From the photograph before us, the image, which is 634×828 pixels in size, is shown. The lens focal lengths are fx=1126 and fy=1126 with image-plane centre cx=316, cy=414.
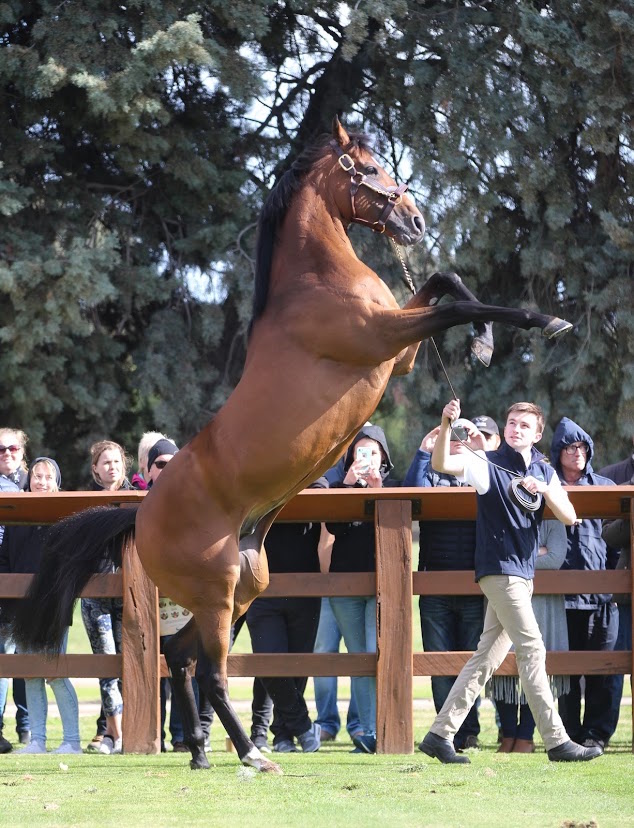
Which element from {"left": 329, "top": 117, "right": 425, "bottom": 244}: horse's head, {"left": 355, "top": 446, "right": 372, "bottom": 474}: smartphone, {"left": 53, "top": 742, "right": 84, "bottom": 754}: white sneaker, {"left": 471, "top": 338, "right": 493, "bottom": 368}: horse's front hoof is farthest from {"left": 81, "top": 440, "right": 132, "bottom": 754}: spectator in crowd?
{"left": 471, "top": 338, "right": 493, "bottom": 368}: horse's front hoof

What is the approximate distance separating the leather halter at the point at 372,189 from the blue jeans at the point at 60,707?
3.20m

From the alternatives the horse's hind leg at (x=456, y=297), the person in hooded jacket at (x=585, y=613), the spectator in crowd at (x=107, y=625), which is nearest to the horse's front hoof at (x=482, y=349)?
the horse's hind leg at (x=456, y=297)

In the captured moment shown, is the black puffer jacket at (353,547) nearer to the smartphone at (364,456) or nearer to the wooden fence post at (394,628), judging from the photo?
the smartphone at (364,456)

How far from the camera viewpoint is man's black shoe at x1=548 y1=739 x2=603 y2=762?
5664 mm

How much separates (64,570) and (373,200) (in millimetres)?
2569

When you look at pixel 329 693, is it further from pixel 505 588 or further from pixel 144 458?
pixel 505 588

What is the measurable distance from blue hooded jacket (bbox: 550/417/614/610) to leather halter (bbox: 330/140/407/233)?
7.94 feet

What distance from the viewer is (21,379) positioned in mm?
10578

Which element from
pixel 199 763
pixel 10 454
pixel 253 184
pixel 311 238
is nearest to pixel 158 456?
pixel 10 454

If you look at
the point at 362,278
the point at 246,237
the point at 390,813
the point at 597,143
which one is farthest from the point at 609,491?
the point at 246,237

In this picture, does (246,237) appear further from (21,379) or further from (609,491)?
(609,491)

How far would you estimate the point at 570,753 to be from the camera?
5.66 m

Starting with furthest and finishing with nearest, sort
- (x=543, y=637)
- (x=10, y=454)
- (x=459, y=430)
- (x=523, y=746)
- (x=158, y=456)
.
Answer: (x=10, y=454)
(x=158, y=456)
(x=543, y=637)
(x=523, y=746)
(x=459, y=430)

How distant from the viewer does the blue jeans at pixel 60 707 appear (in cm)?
680
